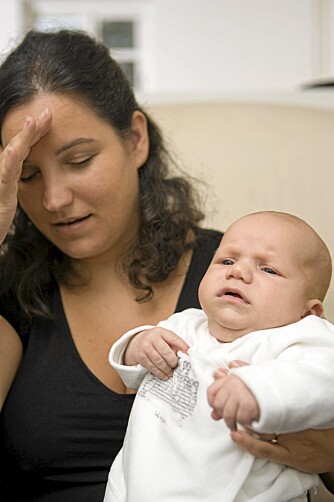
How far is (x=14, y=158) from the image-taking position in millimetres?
1377

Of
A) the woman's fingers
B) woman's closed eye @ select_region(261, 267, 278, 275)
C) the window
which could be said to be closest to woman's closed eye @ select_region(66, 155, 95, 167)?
woman's closed eye @ select_region(261, 267, 278, 275)

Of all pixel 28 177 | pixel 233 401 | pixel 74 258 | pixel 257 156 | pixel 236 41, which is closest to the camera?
pixel 233 401

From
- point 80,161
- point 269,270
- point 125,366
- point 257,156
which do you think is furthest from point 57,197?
point 257,156

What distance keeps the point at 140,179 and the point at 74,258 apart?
0.76 feet

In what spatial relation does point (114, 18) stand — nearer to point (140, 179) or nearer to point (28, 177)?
point (140, 179)

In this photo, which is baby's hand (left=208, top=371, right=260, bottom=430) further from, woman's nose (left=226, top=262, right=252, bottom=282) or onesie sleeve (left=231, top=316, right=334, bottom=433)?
woman's nose (left=226, top=262, right=252, bottom=282)

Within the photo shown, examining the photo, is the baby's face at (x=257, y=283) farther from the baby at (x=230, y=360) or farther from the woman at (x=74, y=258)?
the woman at (x=74, y=258)

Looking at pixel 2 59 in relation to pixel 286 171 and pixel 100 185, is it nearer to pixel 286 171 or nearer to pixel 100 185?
pixel 100 185

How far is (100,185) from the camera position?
1488mm

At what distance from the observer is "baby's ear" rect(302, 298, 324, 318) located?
3.87 feet

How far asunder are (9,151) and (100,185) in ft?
0.65

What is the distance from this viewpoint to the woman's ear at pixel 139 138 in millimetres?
1656

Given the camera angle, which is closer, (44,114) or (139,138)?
(44,114)

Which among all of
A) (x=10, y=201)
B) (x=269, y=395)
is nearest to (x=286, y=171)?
(x=10, y=201)
